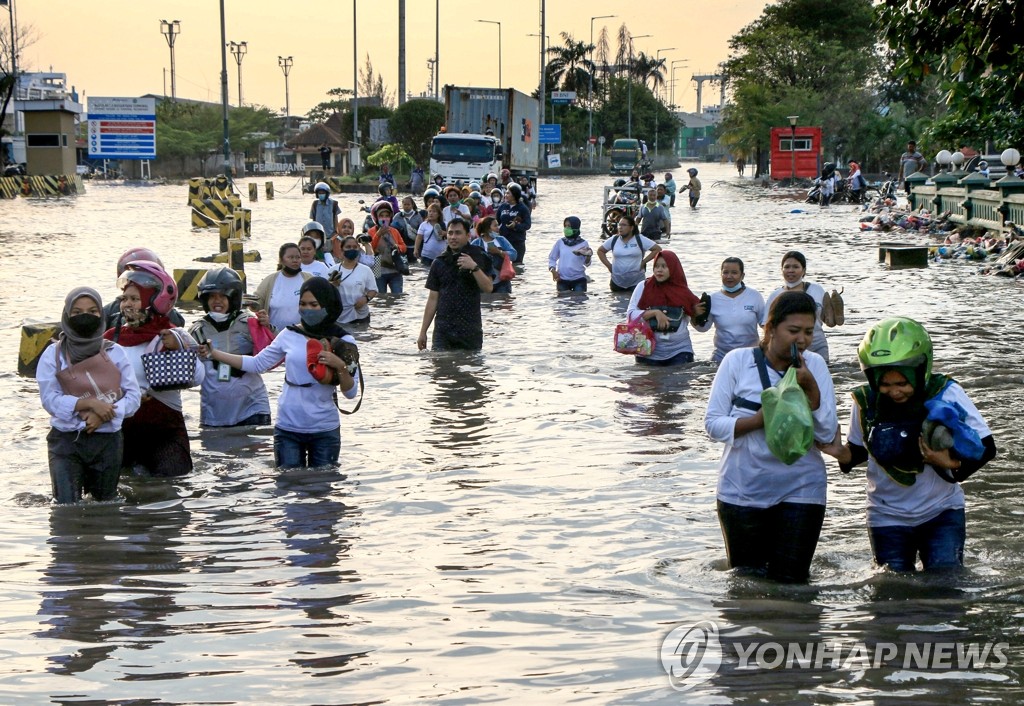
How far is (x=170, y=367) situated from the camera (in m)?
8.33

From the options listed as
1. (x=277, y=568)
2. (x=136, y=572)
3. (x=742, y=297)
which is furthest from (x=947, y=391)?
(x=742, y=297)

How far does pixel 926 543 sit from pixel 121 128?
81233mm

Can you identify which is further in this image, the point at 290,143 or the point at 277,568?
the point at 290,143

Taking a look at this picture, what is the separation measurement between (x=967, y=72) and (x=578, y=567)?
19.1ft

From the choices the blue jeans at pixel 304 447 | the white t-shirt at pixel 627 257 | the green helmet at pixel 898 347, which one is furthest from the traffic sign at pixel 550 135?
the green helmet at pixel 898 347

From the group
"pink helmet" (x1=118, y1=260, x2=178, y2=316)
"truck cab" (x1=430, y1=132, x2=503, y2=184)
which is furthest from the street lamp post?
"pink helmet" (x1=118, y1=260, x2=178, y2=316)

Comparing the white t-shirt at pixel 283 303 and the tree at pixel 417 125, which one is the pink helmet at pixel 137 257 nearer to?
the white t-shirt at pixel 283 303

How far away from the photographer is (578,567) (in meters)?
6.98

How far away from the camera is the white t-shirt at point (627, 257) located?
65.6ft

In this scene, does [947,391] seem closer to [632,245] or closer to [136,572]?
[136,572]

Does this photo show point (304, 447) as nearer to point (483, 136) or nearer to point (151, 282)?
point (151, 282)

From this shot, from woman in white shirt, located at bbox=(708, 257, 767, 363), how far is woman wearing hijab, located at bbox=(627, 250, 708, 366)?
22 centimetres

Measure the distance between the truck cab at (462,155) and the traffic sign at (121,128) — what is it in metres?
38.6

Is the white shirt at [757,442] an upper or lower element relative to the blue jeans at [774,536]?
upper
